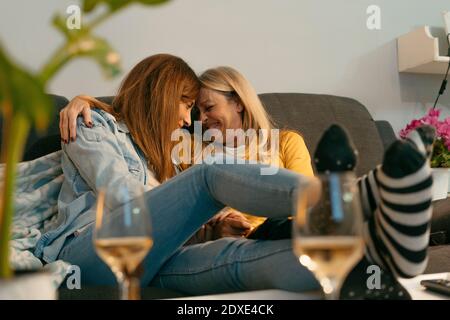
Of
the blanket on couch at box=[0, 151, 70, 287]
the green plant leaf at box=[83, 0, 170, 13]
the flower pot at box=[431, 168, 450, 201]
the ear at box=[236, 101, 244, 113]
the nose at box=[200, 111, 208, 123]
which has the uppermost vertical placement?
the green plant leaf at box=[83, 0, 170, 13]

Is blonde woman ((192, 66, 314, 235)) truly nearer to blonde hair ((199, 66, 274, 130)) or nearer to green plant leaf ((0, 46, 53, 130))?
blonde hair ((199, 66, 274, 130))

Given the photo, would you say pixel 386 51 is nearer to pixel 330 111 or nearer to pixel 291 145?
pixel 330 111

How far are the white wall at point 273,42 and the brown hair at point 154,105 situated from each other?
0.52m

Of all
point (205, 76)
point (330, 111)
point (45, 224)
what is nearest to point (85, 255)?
point (45, 224)

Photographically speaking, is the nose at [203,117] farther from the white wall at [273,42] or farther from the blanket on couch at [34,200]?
the blanket on couch at [34,200]

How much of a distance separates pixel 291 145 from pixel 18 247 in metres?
0.94

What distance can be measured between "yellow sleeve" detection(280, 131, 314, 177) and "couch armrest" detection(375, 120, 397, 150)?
0.49m

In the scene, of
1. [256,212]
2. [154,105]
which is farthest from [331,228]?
[154,105]

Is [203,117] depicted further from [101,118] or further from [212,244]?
[212,244]

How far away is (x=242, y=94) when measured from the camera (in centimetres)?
196

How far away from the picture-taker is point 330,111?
2.21 meters

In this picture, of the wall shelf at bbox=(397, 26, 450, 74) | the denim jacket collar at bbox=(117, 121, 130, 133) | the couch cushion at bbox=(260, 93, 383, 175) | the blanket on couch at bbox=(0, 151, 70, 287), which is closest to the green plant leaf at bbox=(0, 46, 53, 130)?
the blanket on couch at bbox=(0, 151, 70, 287)

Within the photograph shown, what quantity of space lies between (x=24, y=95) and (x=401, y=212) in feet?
2.17

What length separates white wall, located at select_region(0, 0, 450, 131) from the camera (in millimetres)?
2137
